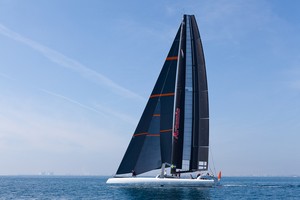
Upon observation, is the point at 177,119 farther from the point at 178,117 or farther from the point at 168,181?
the point at 168,181

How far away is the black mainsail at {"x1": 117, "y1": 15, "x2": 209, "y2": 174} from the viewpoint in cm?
4184

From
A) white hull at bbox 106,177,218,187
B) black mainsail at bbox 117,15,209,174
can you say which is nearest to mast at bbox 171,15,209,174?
black mainsail at bbox 117,15,209,174

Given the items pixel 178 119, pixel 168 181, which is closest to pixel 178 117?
pixel 178 119

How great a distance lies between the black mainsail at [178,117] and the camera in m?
41.8

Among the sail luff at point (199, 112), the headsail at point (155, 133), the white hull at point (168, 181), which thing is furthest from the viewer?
the sail luff at point (199, 112)

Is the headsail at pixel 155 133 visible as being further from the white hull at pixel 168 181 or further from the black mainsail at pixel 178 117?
the white hull at pixel 168 181

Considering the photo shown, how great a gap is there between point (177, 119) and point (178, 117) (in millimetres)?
259

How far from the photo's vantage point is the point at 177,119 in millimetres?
42250

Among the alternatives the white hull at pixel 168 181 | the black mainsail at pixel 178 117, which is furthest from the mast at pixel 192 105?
the white hull at pixel 168 181

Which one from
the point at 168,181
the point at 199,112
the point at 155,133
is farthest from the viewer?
the point at 199,112

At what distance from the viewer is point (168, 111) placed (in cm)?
4212

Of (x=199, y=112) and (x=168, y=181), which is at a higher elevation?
(x=199, y=112)

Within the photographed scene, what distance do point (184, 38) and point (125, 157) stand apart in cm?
1467

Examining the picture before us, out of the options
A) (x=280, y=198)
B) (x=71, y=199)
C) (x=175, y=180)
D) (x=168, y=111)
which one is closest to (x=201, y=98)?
(x=168, y=111)
